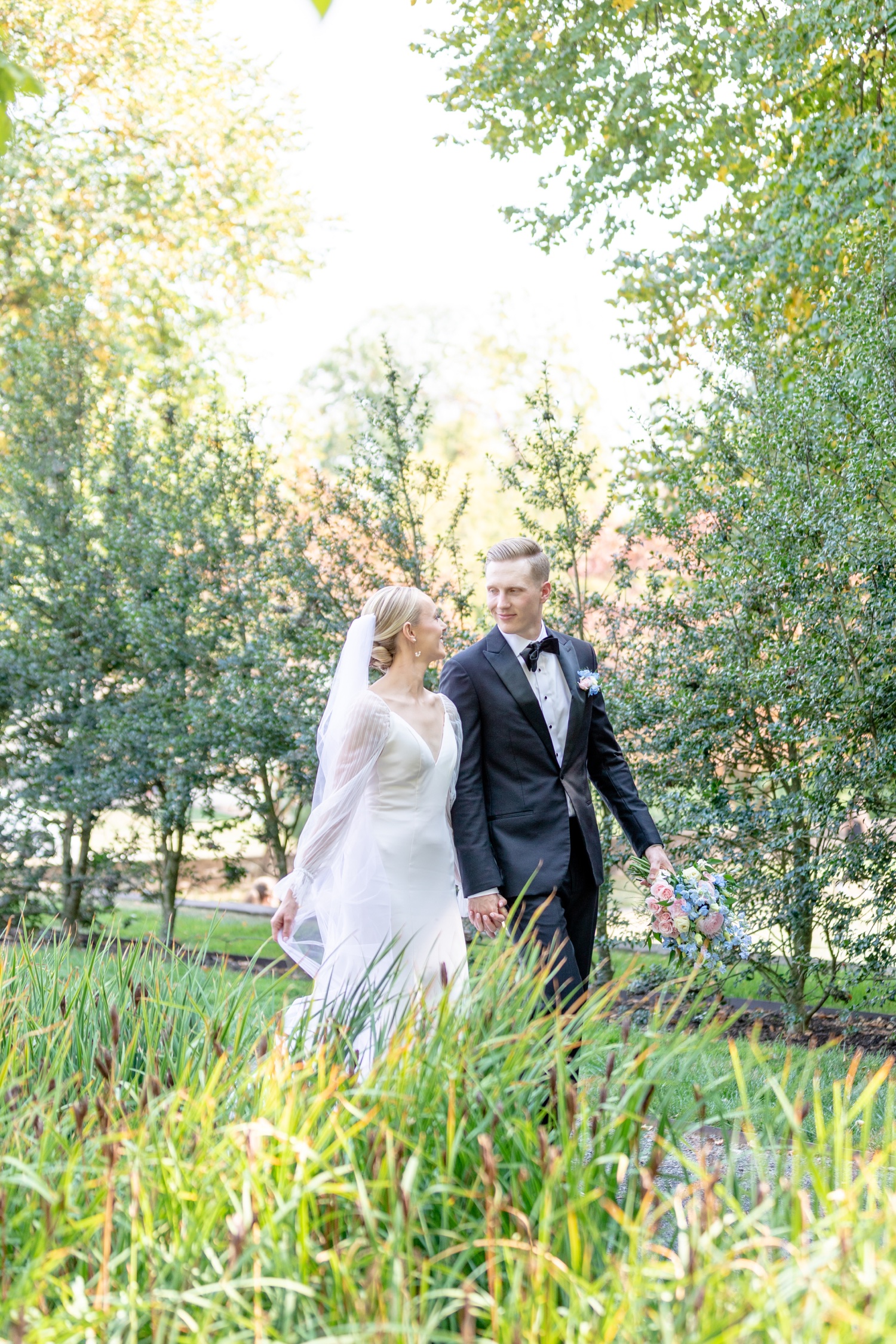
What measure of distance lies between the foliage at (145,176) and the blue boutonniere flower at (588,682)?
51.7 ft

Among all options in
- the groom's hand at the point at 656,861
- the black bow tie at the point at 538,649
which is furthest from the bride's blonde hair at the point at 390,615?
the groom's hand at the point at 656,861

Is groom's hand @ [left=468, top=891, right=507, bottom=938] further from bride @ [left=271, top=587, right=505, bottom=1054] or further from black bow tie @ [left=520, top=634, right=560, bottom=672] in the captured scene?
black bow tie @ [left=520, top=634, right=560, bottom=672]

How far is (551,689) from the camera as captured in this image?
16.0ft

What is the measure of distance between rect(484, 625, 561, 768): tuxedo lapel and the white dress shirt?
1.1 inches

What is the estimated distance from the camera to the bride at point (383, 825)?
450 cm

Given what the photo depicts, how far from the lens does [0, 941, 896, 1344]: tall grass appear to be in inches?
80.2

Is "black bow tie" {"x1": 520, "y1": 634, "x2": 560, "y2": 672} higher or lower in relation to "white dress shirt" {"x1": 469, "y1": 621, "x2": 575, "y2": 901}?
higher

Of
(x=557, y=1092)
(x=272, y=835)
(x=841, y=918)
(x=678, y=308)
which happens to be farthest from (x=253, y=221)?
(x=557, y=1092)

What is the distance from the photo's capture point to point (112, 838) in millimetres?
12086

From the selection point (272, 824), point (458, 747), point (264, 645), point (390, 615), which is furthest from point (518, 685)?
point (272, 824)

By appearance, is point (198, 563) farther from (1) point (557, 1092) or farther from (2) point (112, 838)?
(1) point (557, 1092)

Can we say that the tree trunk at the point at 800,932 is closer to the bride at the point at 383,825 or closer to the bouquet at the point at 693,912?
the bouquet at the point at 693,912

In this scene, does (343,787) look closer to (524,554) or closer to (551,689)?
(551,689)

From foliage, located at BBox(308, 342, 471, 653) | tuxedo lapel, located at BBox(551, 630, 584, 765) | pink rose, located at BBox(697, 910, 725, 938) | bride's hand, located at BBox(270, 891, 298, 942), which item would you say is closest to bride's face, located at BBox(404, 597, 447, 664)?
tuxedo lapel, located at BBox(551, 630, 584, 765)
